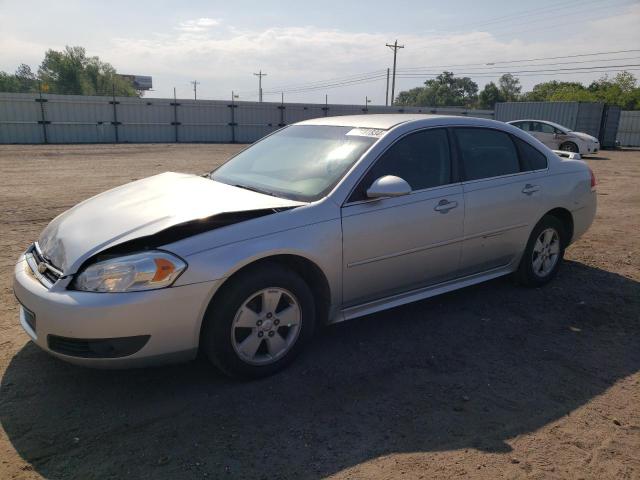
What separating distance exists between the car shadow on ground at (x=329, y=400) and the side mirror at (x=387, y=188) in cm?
114

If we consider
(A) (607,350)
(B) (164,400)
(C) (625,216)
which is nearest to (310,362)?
(B) (164,400)

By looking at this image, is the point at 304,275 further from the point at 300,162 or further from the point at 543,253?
the point at 543,253

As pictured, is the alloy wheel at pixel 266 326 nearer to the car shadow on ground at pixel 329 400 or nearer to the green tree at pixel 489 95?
the car shadow on ground at pixel 329 400

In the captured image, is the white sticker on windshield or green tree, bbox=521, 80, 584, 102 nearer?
the white sticker on windshield

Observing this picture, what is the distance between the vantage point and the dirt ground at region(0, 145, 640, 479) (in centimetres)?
255

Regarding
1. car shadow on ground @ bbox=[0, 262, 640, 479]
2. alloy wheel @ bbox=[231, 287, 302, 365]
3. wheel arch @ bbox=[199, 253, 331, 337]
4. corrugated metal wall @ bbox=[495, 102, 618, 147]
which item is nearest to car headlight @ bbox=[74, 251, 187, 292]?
wheel arch @ bbox=[199, 253, 331, 337]

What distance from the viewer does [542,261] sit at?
5074 millimetres

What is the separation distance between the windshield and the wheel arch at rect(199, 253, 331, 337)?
0.44 meters

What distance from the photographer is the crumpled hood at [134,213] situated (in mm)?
3013

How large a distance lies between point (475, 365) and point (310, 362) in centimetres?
113

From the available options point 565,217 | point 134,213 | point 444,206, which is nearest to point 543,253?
point 565,217

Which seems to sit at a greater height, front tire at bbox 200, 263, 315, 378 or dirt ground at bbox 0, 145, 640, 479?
front tire at bbox 200, 263, 315, 378

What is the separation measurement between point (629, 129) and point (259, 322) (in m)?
35.1

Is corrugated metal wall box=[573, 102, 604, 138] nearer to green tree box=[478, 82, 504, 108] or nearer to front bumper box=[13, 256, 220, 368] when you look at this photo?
front bumper box=[13, 256, 220, 368]
